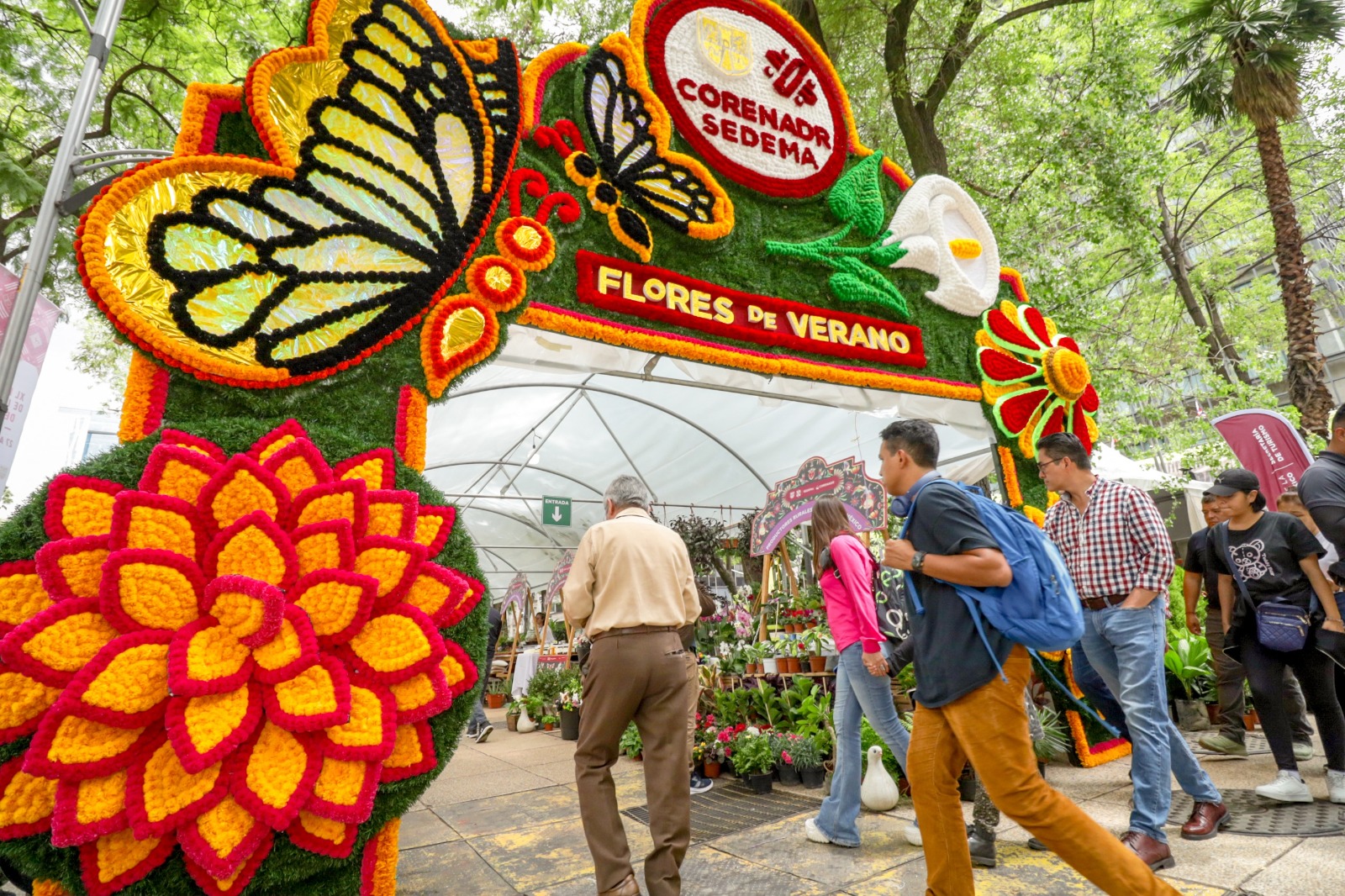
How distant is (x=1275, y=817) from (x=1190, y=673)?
2746 millimetres

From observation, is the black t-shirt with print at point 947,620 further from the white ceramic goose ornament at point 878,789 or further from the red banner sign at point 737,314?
the red banner sign at point 737,314

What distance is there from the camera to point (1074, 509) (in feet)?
11.7

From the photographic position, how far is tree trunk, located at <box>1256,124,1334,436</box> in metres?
8.24

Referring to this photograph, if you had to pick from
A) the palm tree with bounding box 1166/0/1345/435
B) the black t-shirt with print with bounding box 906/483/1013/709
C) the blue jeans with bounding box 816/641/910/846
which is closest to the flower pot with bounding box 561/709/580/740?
the blue jeans with bounding box 816/641/910/846

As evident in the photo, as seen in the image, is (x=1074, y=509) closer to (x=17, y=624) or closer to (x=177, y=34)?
(x=17, y=624)

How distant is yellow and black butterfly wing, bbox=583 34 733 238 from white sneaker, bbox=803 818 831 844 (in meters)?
3.10

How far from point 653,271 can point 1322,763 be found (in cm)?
489

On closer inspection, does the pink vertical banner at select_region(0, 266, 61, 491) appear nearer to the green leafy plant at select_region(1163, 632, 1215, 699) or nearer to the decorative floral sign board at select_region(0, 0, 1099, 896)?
the decorative floral sign board at select_region(0, 0, 1099, 896)

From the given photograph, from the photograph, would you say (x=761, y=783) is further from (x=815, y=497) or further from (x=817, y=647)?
(x=815, y=497)

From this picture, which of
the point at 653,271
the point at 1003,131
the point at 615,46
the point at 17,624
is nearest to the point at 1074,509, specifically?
the point at 653,271

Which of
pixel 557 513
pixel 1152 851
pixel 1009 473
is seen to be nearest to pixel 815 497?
pixel 1009 473

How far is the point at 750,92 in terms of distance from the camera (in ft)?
15.2

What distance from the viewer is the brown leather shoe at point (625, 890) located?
2.46 m

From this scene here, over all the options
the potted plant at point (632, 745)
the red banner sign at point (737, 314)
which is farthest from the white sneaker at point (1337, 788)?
the potted plant at point (632, 745)
